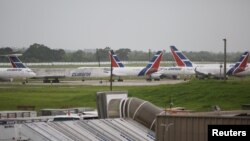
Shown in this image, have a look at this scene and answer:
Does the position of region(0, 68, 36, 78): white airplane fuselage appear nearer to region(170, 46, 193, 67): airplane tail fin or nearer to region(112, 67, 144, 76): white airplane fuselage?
region(112, 67, 144, 76): white airplane fuselage

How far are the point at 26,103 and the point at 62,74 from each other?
69.7 meters

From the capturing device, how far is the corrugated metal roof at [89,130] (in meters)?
41.4

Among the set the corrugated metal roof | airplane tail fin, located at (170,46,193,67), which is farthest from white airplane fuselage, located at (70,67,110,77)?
the corrugated metal roof

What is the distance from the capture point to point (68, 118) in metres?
50.2

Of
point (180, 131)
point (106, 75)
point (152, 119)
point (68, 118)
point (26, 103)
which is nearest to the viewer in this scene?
point (180, 131)

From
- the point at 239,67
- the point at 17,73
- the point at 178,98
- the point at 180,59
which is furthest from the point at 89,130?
the point at 180,59

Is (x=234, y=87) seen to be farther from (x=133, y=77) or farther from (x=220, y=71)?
(x=133, y=77)

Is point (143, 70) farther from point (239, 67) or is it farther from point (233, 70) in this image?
point (239, 67)

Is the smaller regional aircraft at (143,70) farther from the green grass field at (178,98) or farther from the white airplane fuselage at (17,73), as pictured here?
the green grass field at (178,98)

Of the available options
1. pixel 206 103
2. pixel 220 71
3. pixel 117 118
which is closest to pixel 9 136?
pixel 117 118

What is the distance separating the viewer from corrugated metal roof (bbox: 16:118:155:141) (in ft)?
136

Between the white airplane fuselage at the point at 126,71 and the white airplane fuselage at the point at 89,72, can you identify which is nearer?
the white airplane fuselage at the point at 89,72

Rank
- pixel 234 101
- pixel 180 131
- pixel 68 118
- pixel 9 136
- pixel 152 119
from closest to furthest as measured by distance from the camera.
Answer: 1. pixel 180 131
2. pixel 9 136
3. pixel 152 119
4. pixel 68 118
5. pixel 234 101

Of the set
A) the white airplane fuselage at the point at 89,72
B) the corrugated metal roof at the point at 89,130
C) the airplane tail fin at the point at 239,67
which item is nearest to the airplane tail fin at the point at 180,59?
the white airplane fuselage at the point at 89,72
